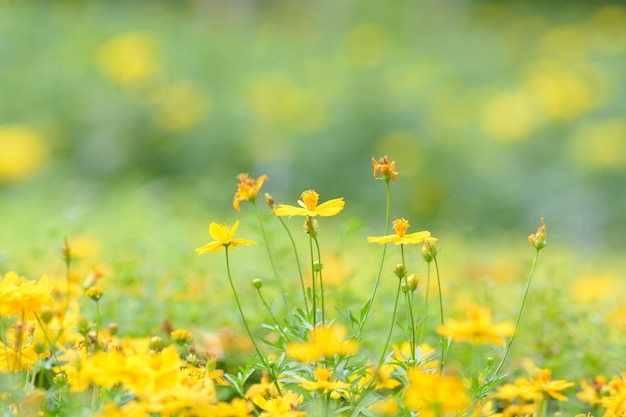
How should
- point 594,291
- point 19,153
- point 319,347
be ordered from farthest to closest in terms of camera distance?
1. point 19,153
2. point 594,291
3. point 319,347

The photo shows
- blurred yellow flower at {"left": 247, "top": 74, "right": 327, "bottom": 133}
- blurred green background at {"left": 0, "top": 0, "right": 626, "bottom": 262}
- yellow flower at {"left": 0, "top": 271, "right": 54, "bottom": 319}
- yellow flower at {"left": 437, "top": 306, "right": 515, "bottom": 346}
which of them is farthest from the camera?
blurred yellow flower at {"left": 247, "top": 74, "right": 327, "bottom": 133}

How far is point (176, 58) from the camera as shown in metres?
7.02

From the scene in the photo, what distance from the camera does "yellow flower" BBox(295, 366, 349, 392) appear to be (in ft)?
3.62

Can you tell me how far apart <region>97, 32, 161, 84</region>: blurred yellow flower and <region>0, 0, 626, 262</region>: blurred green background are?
15mm

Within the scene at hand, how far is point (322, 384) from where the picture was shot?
3.61 feet

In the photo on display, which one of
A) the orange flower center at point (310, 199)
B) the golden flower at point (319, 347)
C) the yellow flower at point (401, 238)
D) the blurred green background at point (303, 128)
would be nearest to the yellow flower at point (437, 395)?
the golden flower at point (319, 347)

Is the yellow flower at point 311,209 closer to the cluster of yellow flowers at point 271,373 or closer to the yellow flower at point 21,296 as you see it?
the cluster of yellow flowers at point 271,373

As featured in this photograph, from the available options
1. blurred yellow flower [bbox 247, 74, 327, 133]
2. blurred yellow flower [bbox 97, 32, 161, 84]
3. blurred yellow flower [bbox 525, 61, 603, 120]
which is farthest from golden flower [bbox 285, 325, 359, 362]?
blurred yellow flower [bbox 525, 61, 603, 120]

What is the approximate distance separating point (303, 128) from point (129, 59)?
4.44 ft

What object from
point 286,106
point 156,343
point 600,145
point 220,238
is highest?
point 220,238

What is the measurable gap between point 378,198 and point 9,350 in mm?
4883

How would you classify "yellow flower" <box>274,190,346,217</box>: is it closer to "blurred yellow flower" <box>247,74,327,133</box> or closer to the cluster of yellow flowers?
the cluster of yellow flowers

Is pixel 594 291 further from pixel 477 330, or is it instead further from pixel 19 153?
pixel 19 153

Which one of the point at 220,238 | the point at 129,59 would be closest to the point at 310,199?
the point at 220,238
